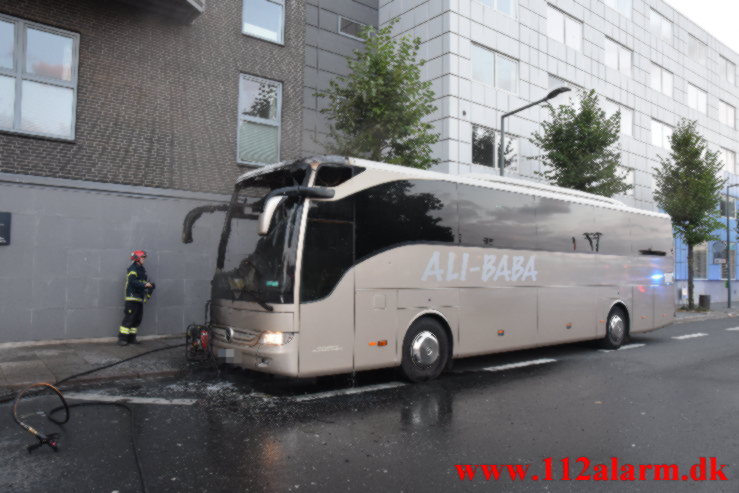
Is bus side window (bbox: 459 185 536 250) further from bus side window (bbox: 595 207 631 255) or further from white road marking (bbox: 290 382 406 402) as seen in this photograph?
white road marking (bbox: 290 382 406 402)

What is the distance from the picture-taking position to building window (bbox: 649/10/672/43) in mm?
28797

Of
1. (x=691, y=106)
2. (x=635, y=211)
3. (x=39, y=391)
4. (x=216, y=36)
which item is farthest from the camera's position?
(x=691, y=106)

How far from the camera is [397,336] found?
734 centimetres

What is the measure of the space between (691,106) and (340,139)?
28.7 metres

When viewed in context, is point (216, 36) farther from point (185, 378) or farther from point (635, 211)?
point (635, 211)

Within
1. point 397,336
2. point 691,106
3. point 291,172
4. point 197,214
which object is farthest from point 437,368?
point 691,106

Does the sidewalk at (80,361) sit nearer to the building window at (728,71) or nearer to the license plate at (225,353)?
the license plate at (225,353)

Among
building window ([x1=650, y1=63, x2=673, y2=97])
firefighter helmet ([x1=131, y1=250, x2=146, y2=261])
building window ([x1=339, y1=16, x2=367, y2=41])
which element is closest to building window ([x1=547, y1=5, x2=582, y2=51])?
building window ([x1=650, y1=63, x2=673, y2=97])

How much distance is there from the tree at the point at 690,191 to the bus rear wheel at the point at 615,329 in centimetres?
1376

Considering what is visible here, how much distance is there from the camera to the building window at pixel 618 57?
83.9ft

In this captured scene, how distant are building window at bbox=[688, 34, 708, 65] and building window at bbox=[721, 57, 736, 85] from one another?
3.07m

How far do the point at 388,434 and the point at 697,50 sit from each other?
123 feet

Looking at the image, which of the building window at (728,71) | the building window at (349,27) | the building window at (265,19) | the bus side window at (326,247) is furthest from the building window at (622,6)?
the bus side window at (326,247)

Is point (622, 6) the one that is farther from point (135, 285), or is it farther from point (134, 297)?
point (134, 297)
